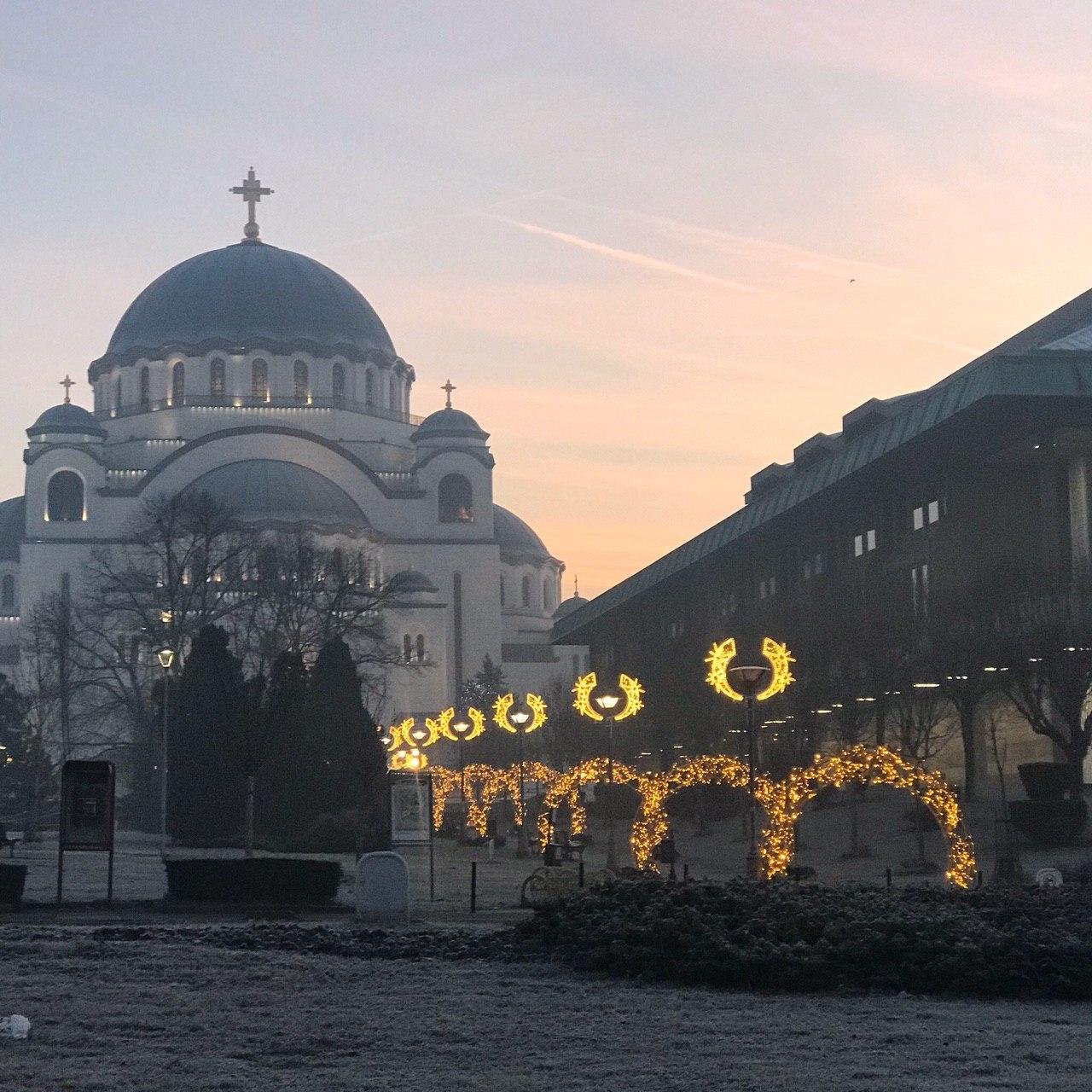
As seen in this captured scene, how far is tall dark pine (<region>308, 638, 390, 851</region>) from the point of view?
163 feet

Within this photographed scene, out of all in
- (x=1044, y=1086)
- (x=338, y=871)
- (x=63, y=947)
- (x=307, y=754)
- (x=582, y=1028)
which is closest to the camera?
(x=1044, y=1086)

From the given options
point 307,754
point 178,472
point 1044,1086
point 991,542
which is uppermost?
point 178,472

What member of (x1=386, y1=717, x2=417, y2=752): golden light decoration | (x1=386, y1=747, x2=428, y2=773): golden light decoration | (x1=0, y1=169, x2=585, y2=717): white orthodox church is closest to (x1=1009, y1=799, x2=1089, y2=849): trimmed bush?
(x1=386, y1=747, x2=428, y2=773): golden light decoration

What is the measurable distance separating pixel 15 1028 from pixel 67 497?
104261mm

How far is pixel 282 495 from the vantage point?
4250 inches

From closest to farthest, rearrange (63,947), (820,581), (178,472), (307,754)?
(63,947), (307,754), (820,581), (178,472)

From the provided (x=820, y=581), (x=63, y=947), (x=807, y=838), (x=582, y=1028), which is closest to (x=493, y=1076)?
(x=582, y=1028)

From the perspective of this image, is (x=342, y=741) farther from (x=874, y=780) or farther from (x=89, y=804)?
(x=874, y=780)

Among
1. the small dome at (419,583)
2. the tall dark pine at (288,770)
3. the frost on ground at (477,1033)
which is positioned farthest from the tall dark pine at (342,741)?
the small dome at (419,583)

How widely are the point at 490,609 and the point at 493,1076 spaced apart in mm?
108985

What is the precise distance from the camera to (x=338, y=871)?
26578 millimetres

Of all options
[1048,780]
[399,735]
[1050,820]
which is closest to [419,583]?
[399,735]

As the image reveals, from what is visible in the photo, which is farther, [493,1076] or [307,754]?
[307,754]

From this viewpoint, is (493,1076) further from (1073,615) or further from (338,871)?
(1073,615)
